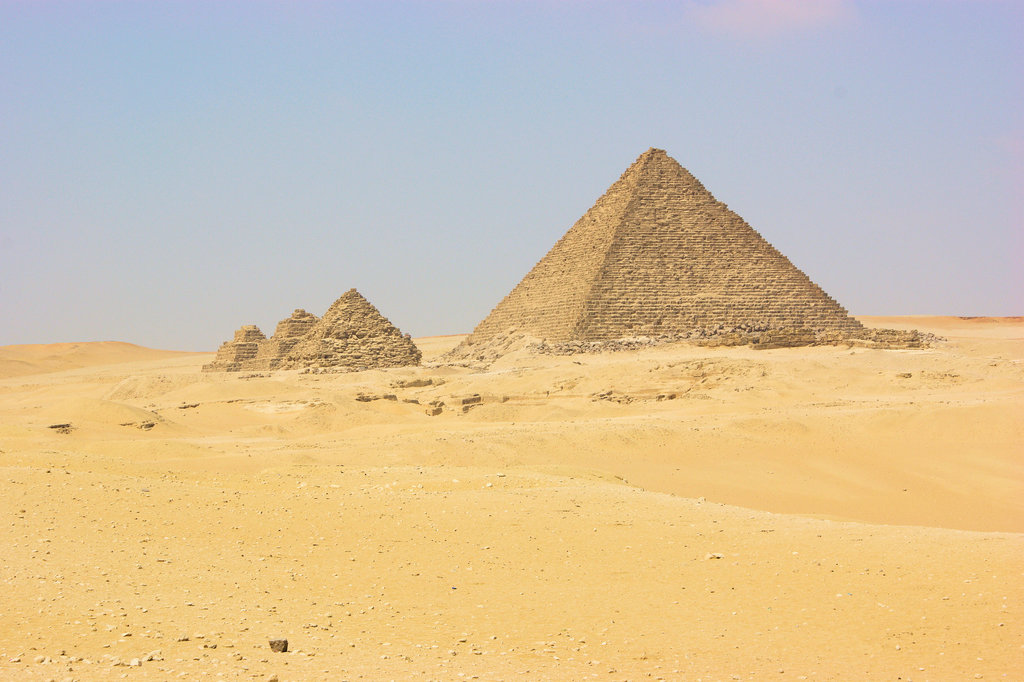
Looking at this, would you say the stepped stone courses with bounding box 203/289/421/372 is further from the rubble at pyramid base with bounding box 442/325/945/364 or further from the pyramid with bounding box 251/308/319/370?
the rubble at pyramid base with bounding box 442/325/945/364

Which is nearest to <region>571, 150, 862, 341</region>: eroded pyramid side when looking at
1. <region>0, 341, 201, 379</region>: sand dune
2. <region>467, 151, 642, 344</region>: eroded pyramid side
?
<region>467, 151, 642, 344</region>: eroded pyramid side

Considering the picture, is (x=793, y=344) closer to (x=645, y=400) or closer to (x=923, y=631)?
(x=645, y=400)

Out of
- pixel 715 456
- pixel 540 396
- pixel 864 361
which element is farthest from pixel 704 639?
pixel 864 361

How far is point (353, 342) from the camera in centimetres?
3753

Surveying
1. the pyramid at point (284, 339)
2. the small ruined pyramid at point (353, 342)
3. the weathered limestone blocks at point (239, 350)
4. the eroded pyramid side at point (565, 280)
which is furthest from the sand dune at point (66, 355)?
the small ruined pyramid at point (353, 342)

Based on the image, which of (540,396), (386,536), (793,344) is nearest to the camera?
(386,536)

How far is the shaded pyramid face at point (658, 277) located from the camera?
41.9m

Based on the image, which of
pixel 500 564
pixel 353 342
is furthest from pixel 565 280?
pixel 500 564

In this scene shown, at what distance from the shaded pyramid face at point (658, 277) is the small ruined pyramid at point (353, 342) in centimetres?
619

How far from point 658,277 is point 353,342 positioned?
43.1 ft

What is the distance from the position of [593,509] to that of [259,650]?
377 cm

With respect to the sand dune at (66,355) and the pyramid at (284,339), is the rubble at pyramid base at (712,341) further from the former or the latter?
the sand dune at (66,355)

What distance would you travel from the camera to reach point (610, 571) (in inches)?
280

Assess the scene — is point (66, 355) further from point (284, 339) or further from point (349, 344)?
point (349, 344)
